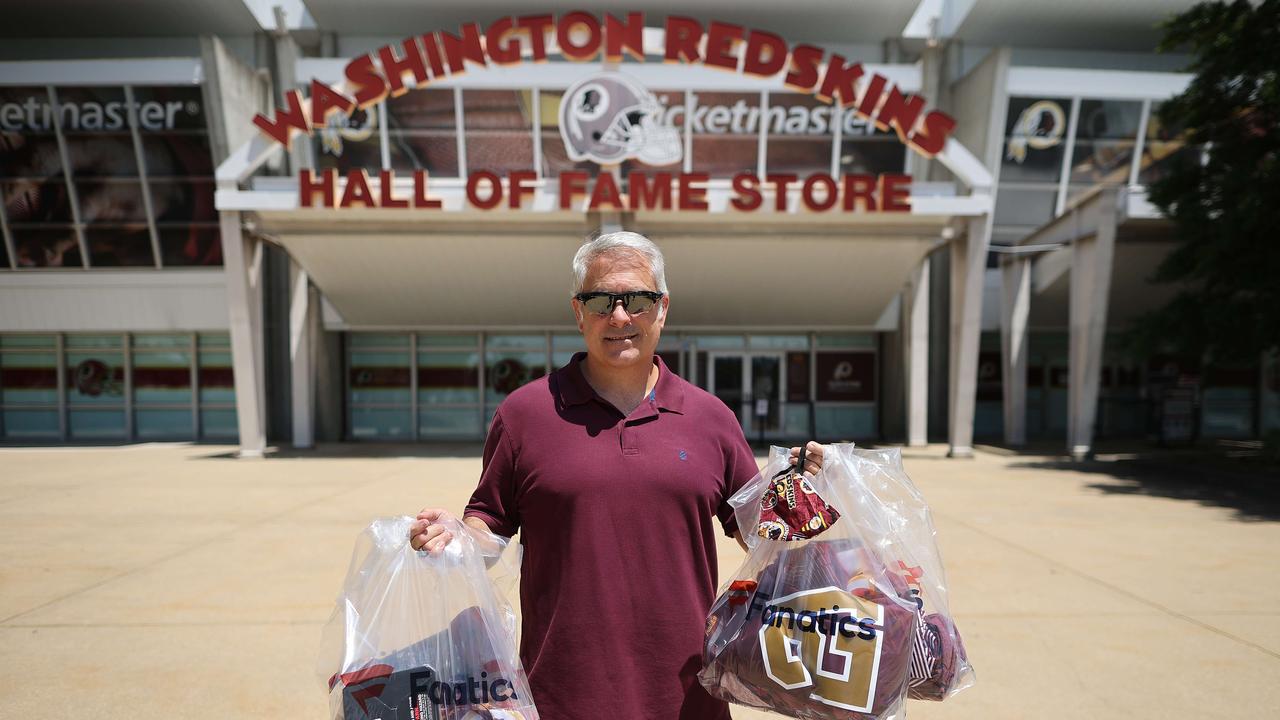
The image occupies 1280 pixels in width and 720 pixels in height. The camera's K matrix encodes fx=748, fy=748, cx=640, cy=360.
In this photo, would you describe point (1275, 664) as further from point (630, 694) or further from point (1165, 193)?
point (1165, 193)

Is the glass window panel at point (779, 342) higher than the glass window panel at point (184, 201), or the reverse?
the glass window panel at point (184, 201)

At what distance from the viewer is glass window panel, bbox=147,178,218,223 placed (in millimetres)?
18109

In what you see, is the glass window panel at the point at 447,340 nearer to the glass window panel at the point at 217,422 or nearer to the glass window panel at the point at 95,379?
the glass window panel at the point at 217,422

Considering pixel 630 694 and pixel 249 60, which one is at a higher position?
pixel 249 60

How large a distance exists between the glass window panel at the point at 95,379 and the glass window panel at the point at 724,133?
1527 centimetres

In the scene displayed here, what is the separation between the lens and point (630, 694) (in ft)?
6.24

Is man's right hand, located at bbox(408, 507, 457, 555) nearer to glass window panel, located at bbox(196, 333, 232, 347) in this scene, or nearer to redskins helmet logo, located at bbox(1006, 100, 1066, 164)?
glass window panel, located at bbox(196, 333, 232, 347)

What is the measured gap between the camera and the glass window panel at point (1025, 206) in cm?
1877

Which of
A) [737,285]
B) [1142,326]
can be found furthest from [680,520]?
[737,285]

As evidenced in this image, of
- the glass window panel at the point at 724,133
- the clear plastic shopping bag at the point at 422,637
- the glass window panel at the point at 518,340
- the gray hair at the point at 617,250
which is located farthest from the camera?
the glass window panel at the point at 518,340

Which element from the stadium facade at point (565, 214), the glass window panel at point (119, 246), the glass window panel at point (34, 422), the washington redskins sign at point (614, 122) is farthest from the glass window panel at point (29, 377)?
the washington redskins sign at point (614, 122)

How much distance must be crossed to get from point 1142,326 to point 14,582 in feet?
50.1

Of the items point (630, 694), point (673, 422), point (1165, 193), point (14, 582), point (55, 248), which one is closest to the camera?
point (630, 694)

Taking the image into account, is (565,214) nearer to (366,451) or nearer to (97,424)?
(366,451)
